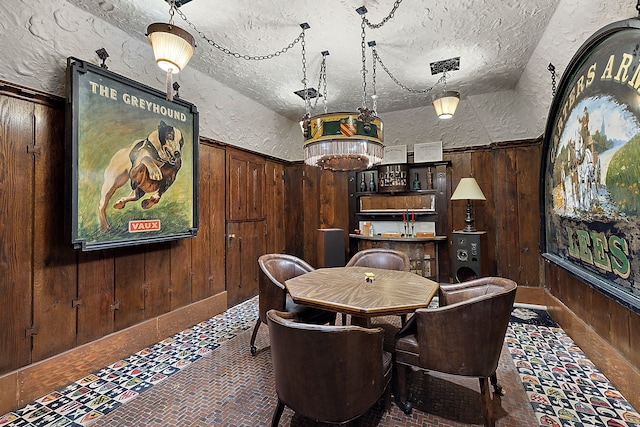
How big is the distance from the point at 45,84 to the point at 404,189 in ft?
14.9

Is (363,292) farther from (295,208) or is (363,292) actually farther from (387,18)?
(295,208)

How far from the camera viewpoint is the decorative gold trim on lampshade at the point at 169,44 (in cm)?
186

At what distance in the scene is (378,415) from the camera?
6.55 feet

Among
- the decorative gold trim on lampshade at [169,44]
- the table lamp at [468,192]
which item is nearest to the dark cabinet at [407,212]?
the table lamp at [468,192]

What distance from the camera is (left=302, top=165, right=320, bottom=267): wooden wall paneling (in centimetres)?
573

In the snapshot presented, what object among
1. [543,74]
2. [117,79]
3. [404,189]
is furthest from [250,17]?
[404,189]

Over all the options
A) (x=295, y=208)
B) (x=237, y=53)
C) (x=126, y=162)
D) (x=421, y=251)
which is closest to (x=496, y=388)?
(x=421, y=251)

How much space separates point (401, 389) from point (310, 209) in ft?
13.1

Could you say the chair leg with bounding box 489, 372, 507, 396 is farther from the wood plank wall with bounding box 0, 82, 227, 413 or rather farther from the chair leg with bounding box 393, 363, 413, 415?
the wood plank wall with bounding box 0, 82, 227, 413

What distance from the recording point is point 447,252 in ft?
16.1

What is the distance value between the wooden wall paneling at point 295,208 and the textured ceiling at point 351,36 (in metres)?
1.86

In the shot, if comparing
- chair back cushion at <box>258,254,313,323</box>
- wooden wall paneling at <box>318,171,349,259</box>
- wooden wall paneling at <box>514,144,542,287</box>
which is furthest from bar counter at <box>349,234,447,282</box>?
chair back cushion at <box>258,254,313,323</box>

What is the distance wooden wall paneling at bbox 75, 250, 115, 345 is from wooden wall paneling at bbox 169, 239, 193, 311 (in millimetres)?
669

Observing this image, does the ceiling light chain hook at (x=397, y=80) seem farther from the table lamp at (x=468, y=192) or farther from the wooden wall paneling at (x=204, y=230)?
the wooden wall paneling at (x=204, y=230)
